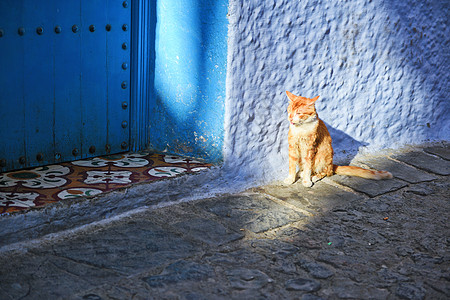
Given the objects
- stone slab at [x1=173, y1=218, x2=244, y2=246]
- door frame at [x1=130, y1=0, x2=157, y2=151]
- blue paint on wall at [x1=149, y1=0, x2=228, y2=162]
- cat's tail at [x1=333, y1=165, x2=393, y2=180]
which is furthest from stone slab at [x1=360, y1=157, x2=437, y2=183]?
door frame at [x1=130, y1=0, x2=157, y2=151]

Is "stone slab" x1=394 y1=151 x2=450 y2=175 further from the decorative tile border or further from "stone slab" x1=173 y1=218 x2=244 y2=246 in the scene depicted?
"stone slab" x1=173 y1=218 x2=244 y2=246

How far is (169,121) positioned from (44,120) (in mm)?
792

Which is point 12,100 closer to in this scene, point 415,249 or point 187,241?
point 187,241

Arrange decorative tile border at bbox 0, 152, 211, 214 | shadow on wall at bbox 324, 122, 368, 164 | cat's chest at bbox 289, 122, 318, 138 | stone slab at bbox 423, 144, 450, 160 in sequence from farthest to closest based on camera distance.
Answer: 1. stone slab at bbox 423, 144, 450, 160
2. shadow on wall at bbox 324, 122, 368, 164
3. cat's chest at bbox 289, 122, 318, 138
4. decorative tile border at bbox 0, 152, 211, 214

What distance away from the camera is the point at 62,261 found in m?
1.96

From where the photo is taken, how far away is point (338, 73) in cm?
351

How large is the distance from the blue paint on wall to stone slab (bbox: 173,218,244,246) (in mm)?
632

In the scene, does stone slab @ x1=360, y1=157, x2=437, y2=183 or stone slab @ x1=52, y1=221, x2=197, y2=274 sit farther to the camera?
stone slab @ x1=360, y1=157, x2=437, y2=183

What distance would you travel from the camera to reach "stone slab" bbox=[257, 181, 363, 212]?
2844 millimetres

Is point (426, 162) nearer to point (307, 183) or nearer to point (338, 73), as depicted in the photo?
point (338, 73)

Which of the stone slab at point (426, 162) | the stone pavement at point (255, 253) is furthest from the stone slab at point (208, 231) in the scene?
the stone slab at point (426, 162)

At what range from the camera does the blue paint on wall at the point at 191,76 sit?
9.50 ft

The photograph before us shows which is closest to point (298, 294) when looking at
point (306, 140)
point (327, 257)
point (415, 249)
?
point (327, 257)

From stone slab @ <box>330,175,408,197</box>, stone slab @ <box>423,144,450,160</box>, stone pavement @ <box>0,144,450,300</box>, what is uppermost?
stone slab @ <box>423,144,450,160</box>
